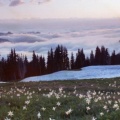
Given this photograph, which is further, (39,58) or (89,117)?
(39,58)

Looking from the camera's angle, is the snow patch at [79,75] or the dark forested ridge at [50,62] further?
the dark forested ridge at [50,62]

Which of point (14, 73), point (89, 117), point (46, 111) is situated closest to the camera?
point (89, 117)

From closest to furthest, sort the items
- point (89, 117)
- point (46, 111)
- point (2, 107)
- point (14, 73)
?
point (89, 117), point (46, 111), point (2, 107), point (14, 73)

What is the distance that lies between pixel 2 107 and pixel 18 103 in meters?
0.78

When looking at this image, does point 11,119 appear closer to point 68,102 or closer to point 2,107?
point 2,107

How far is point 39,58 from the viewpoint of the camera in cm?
12544

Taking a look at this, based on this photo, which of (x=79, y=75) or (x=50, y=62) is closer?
(x=79, y=75)

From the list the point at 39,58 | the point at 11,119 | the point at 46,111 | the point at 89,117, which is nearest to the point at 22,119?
the point at 11,119

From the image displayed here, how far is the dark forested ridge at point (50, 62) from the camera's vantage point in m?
116

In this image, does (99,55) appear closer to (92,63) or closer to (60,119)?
(92,63)

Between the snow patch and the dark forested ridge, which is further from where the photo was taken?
the dark forested ridge

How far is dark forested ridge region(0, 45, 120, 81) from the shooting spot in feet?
380

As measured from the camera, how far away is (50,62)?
398 feet

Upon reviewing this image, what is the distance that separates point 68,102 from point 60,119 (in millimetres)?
2983
